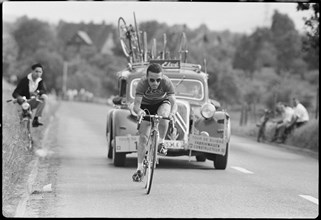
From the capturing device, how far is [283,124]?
2758 cm

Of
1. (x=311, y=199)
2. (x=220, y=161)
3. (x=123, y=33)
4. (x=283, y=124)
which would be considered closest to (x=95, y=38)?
(x=283, y=124)

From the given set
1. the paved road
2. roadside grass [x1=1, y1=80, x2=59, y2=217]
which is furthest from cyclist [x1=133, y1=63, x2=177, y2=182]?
roadside grass [x1=1, y1=80, x2=59, y2=217]


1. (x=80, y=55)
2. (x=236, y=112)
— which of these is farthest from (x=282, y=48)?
(x=80, y=55)

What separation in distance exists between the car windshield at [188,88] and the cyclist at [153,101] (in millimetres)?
4869

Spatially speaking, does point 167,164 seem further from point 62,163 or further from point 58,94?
point 58,94

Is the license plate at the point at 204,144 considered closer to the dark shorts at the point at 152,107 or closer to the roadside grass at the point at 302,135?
the dark shorts at the point at 152,107

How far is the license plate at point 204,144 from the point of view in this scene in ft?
48.5

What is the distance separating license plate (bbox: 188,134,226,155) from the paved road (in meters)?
0.40

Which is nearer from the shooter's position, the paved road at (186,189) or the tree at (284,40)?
the paved road at (186,189)

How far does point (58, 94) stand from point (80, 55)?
35.8m

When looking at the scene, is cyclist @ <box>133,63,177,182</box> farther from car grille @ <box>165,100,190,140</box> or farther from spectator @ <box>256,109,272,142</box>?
spectator @ <box>256,109,272,142</box>

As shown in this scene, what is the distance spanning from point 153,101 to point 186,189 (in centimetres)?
134

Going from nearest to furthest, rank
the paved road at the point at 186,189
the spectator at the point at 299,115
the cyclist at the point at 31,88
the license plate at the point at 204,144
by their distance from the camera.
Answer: the paved road at the point at 186,189 < the license plate at the point at 204,144 < the cyclist at the point at 31,88 < the spectator at the point at 299,115

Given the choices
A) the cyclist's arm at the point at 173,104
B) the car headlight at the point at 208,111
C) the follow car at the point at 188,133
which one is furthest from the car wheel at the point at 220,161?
the cyclist's arm at the point at 173,104
